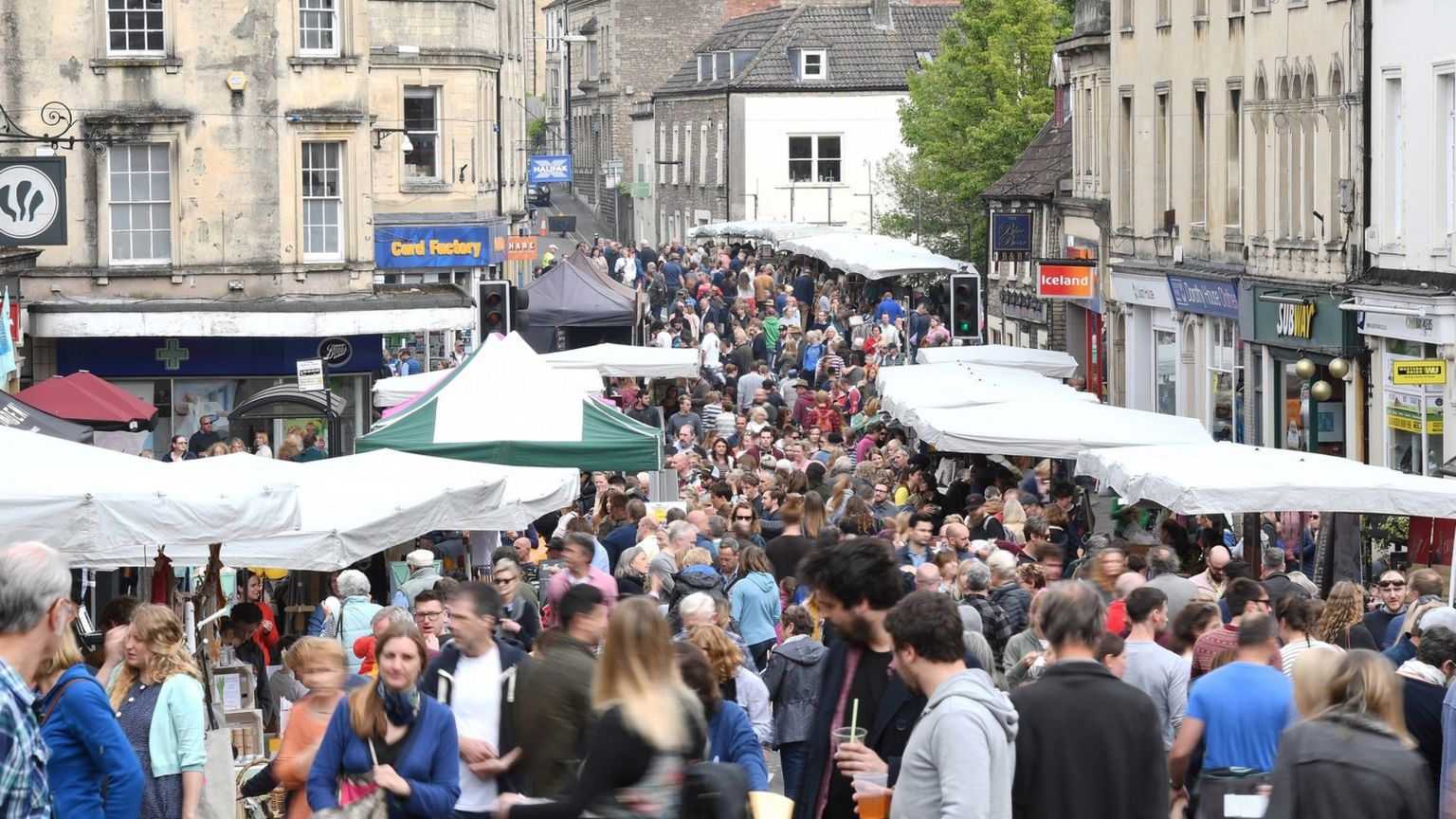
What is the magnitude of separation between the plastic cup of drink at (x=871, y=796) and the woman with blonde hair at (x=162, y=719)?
2.94m

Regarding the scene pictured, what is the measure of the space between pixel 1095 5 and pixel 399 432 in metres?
23.0

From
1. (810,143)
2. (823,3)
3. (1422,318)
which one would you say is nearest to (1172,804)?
(1422,318)

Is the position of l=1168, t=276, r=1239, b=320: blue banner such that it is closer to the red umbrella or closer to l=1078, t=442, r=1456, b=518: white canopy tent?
l=1078, t=442, r=1456, b=518: white canopy tent

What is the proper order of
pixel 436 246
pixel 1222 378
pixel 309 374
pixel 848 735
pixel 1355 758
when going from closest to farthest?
pixel 1355 758 < pixel 848 735 < pixel 309 374 < pixel 1222 378 < pixel 436 246

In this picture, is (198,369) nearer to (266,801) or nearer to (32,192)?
(32,192)

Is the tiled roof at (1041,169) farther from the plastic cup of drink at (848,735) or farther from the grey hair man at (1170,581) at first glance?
the plastic cup of drink at (848,735)

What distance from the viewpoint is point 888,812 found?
7281 mm

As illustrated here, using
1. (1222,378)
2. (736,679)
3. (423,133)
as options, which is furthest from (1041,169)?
(736,679)

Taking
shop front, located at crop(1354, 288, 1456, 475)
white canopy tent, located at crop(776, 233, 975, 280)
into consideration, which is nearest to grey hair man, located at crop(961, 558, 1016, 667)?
shop front, located at crop(1354, 288, 1456, 475)

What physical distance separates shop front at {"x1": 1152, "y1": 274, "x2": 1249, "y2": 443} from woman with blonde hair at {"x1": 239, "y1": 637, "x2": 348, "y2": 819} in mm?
23790

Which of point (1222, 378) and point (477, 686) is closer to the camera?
point (477, 686)

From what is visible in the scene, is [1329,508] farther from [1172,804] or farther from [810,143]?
[810,143]

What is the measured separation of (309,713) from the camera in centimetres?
903

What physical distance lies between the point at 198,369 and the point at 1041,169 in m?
18.4
